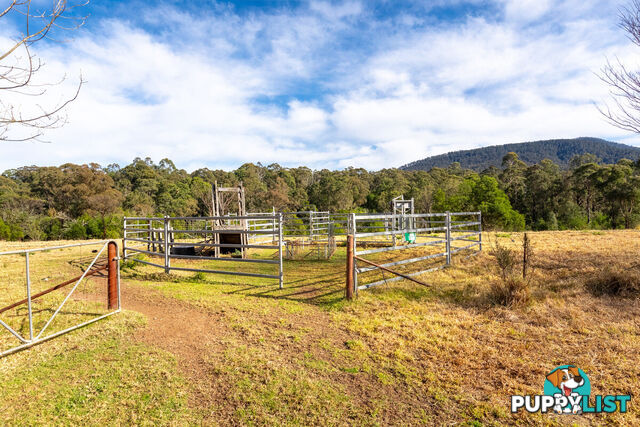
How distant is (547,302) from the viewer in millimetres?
5160

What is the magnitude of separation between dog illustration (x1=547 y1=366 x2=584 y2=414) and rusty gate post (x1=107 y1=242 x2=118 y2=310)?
18.3 feet

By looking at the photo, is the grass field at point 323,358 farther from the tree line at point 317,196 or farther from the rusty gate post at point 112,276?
the tree line at point 317,196

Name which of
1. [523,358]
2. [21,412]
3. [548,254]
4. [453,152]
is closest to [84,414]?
[21,412]

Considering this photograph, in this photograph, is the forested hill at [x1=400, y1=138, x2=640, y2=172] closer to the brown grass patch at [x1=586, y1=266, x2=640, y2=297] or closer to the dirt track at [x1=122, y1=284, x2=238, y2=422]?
the brown grass patch at [x1=586, y1=266, x2=640, y2=297]

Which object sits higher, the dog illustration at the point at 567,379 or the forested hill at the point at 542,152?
the forested hill at the point at 542,152

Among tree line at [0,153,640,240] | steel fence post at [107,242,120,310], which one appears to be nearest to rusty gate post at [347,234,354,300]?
steel fence post at [107,242,120,310]

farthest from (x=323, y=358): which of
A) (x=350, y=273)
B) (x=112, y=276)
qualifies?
(x=112, y=276)

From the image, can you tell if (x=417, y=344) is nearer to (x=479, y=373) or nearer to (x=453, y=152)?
(x=479, y=373)

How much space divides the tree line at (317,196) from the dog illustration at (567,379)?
23.4m

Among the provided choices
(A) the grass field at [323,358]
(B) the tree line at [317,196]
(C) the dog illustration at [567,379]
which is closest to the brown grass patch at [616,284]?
(A) the grass field at [323,358]

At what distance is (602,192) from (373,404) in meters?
51.7

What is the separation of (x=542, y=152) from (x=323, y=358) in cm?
15615

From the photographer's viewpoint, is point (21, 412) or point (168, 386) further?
point (168, 386)

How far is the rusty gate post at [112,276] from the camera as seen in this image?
474 centimetres
